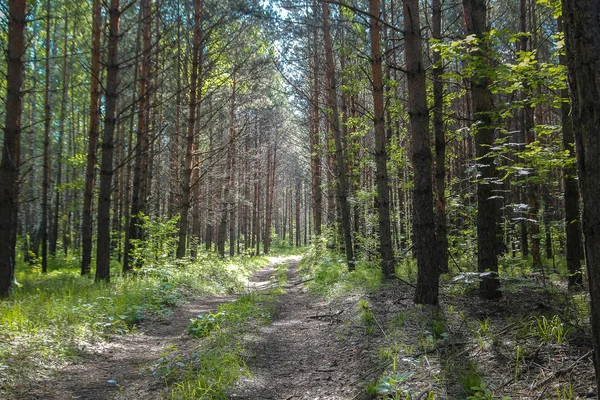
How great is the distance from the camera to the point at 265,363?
4.55 m

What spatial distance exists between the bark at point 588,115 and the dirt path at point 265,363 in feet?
7.13

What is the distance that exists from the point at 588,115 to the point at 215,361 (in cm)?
382

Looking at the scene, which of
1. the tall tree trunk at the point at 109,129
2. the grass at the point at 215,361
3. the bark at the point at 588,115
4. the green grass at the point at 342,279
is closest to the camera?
the bark at the point at 588,115

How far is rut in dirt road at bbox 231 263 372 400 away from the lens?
3666 millimetres

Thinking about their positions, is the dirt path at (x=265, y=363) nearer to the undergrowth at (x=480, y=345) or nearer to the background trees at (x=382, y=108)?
the undergrowth at (x=480, y=345)

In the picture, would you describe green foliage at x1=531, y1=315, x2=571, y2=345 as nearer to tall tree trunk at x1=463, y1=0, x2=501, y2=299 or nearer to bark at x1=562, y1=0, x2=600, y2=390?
bark at x1=562, y1=0, x2=600, y2=390

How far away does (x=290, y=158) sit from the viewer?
41.2m

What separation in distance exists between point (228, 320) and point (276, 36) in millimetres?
10479

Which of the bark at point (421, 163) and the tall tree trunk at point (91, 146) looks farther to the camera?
the tall tree trunk at point (91, 146)

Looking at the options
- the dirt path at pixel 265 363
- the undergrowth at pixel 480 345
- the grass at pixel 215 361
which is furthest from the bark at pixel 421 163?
the grass at pixel 215 361

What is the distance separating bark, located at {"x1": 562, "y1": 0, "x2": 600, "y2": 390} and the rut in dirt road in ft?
7.08

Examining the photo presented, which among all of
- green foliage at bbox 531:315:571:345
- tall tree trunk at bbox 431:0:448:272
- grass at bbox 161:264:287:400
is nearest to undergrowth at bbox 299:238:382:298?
tall tree trunk at bbox 431:0:448:272

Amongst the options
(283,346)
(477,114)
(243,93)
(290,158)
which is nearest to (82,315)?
(283,346)

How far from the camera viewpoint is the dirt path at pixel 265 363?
3619 millimetres
